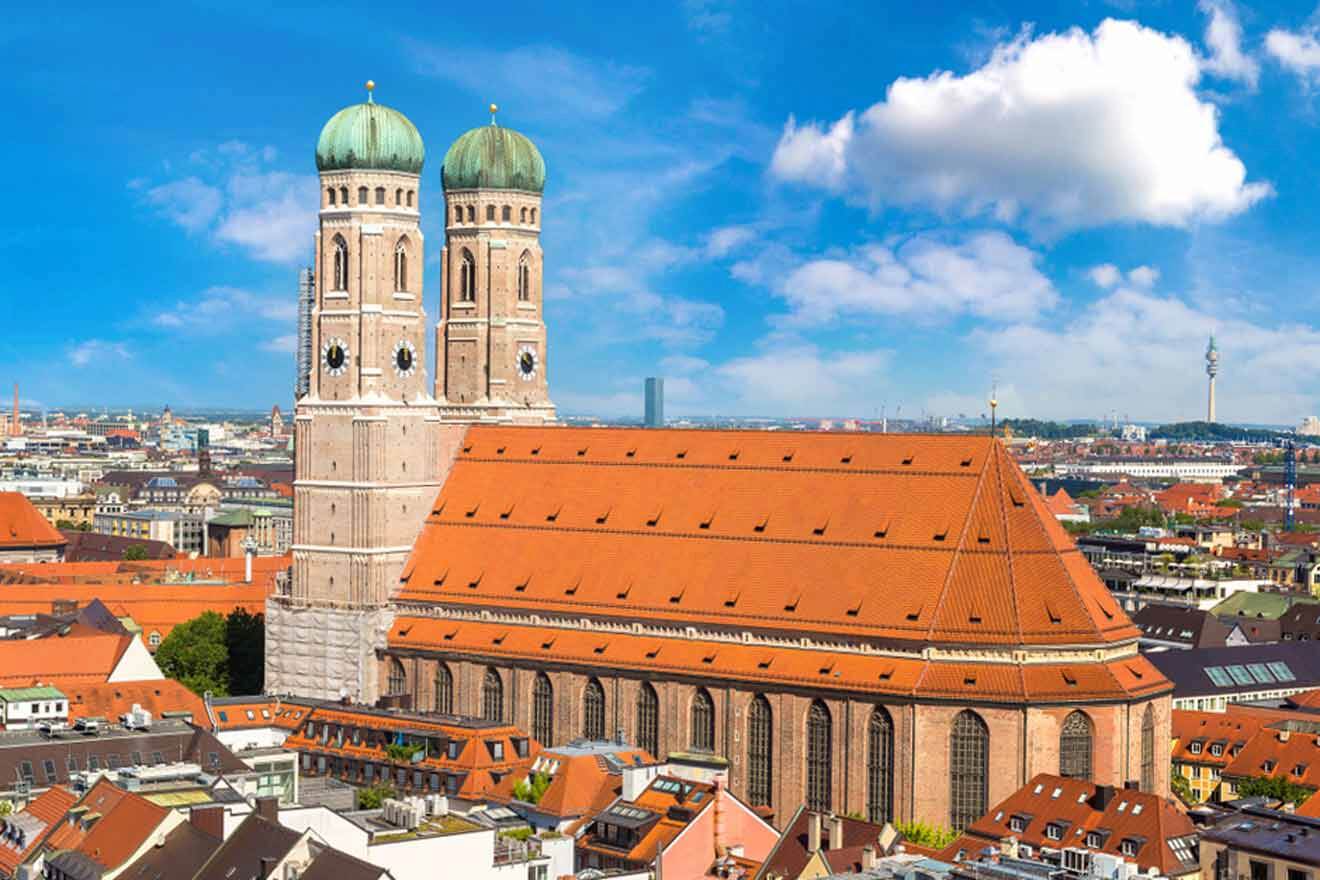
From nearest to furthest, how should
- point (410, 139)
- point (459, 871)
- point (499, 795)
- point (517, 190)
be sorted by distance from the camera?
point (459, 871) < point (499, 795) < point (410, 139) < point (517, 190)

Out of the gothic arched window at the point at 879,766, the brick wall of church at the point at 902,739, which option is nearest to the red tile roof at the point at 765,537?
the brick wall of church at the point at 902,739

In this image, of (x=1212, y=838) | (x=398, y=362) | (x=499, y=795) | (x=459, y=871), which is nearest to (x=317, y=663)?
(x=398, y=362)

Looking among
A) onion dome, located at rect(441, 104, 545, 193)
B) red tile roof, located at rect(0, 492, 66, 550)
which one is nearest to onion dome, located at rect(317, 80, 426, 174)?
onion dome, located at rect(441, 104, 545, 193)

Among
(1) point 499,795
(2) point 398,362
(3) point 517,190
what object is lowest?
(1) point 499,795

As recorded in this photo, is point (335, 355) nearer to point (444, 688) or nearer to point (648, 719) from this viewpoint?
point (444, 688)

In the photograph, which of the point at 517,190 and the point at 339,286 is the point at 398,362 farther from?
the point at 517,190

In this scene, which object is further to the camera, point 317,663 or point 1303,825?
point 317,663

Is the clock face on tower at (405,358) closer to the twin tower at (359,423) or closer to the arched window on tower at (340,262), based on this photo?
the twin tower at (359,423)
